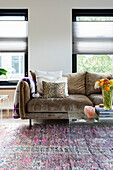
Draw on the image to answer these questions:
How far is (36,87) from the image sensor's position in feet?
11.1

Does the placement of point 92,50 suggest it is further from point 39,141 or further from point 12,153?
point 12,153

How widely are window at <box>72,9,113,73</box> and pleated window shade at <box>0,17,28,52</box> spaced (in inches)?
45.9

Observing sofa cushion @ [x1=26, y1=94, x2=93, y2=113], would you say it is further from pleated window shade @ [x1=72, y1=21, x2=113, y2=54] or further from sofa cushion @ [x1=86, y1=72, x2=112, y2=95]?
pleated window shade @ [x1=72, y1=21, x2=113, y2=54]

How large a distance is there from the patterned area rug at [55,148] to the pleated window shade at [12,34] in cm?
203

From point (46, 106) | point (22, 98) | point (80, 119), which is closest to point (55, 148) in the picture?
point (80, 119)

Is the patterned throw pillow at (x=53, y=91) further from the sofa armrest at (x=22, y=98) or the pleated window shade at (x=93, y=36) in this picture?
the pleated window shade at (x=93, y=36)

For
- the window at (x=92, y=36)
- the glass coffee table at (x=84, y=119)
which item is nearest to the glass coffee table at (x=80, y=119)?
the glass coffee table at (x=84, y=119)

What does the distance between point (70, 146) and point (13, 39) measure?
2945mm

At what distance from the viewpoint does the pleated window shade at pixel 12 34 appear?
165 inches

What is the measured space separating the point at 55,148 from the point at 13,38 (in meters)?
2.93

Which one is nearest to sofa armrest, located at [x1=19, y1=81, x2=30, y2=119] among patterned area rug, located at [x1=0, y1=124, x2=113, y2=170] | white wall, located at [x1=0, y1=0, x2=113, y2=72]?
patterned area rug, located at [x1=0, y1=124, x2=113, y2=170]

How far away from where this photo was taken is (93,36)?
421cm

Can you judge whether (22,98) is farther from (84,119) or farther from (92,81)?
(92,81)

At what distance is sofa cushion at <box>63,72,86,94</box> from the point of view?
3.51 m
